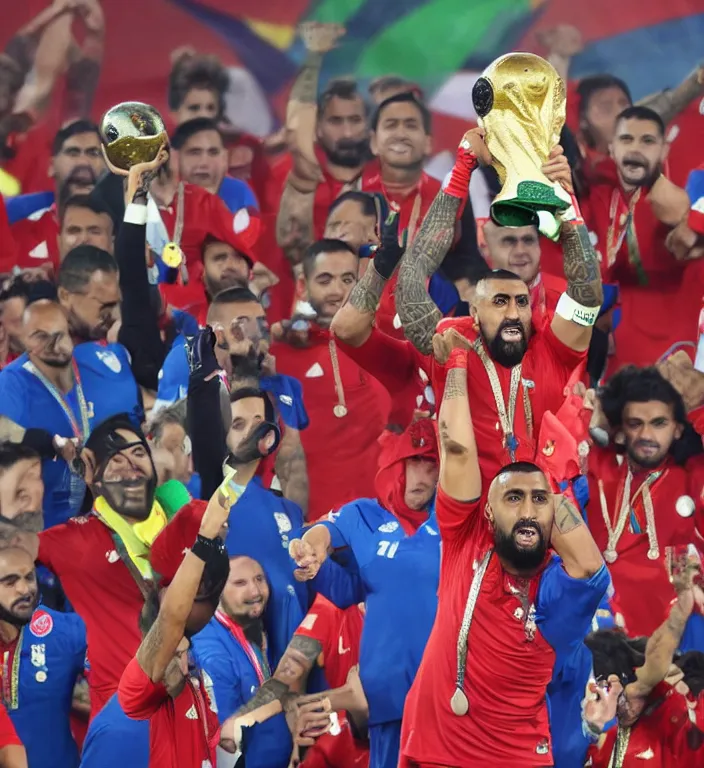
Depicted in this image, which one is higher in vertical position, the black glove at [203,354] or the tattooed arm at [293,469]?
the black glove at [203,354]

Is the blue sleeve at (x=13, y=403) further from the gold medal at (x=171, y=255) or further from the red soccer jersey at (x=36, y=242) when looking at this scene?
the red soccer jersey at (x=36, y=242)

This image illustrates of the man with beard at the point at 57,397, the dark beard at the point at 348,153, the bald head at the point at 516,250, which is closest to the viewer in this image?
the man with beard at the point at 57,397

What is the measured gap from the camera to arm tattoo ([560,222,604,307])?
611 centimetres

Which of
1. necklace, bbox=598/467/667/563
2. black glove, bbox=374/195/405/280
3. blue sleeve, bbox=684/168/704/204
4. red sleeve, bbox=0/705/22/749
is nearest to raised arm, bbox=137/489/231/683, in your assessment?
Answer: red sleeve, bbox=0/705/22/749

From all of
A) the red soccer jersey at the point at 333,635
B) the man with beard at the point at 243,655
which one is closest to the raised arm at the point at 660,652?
the red soccer jersey at the point at 333,635

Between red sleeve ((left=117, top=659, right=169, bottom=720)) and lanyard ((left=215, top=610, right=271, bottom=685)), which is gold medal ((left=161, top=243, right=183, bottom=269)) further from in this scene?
red sleeve ((left=117, top=659, right=169, bottom=720))

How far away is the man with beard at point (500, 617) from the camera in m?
5.91

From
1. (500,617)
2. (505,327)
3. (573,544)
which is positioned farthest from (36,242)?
(573,544)

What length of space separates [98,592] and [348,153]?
314cm

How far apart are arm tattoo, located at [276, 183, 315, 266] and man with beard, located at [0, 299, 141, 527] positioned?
141cm

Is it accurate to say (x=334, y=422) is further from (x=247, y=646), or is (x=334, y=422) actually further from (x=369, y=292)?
(x=369, y=292)

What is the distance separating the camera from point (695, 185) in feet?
29.5

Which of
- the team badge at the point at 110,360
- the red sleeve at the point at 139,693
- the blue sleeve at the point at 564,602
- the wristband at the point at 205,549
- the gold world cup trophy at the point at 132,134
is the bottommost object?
the red sleeve at the point at 139,693

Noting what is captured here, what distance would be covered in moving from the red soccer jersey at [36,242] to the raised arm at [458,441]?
357 centimetres
